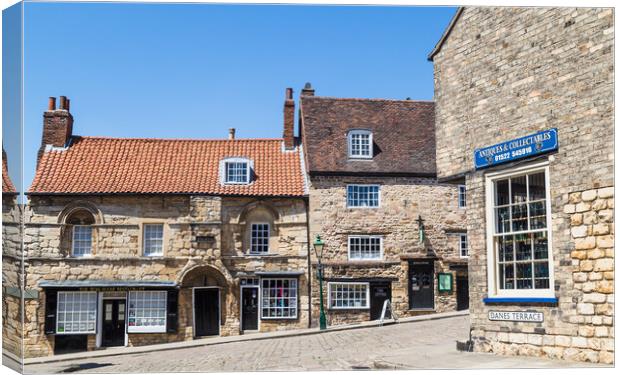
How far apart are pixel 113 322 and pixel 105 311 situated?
405 millimetres

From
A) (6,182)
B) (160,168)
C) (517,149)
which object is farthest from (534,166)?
(160,168)

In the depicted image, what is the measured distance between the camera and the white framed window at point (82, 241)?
22828 mm

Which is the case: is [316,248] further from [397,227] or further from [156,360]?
[156,360]

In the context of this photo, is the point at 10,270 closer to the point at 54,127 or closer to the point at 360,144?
the point at 54,127

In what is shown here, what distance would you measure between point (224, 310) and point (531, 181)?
534 inches

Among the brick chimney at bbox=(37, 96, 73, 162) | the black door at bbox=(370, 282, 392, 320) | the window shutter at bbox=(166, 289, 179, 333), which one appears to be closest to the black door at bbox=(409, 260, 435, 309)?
the black door at bbox=(370, 282, 392, 320)

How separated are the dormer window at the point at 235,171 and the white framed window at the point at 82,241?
4.39 meters

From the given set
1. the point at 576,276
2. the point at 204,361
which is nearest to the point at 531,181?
the point at 576,276

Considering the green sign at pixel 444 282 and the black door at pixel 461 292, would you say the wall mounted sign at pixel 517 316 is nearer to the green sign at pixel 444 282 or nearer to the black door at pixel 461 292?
the green sign at pixel 444 282

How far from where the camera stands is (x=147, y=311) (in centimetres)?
2261

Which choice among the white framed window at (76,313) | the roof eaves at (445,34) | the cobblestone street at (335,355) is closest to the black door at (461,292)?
the cobblestone street at (335,355)

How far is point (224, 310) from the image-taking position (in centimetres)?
2322

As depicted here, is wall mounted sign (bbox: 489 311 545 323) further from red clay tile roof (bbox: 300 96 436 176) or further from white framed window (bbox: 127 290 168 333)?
white framed window (bbox: 127 290 168 333)

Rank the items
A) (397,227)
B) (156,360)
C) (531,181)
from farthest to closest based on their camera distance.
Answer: (397,227), (156,360), (531,181)
